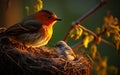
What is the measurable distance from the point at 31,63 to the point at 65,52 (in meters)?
0.81

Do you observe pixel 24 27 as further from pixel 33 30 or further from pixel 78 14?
pixel 78 14

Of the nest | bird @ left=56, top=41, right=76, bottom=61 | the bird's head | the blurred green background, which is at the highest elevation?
the blurred green background

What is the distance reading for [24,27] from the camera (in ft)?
40.9

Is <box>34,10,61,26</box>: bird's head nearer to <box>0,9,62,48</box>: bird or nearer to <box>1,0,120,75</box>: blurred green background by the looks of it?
<box>0,9,62,48</box>: bird

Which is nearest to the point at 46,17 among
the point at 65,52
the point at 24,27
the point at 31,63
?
the point at 24,27

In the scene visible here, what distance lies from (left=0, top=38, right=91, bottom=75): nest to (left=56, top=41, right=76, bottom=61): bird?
97 millimetres

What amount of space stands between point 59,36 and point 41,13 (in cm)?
361

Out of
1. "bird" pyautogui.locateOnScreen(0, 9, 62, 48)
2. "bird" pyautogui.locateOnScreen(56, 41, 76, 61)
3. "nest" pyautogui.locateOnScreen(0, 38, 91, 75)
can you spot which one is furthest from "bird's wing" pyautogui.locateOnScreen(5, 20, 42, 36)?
"bird" pyautogui.locateOnScreen(56, 41, 76, 61)

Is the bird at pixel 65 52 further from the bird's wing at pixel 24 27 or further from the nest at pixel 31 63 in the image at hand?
the bird's wing at pixel 24 27

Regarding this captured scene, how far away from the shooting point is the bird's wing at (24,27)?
12219mm

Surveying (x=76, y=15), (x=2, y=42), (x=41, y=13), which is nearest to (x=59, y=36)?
(x=76, y=15)

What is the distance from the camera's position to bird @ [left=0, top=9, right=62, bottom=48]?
40.2 ft

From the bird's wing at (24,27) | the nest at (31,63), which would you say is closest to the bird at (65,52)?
the nest at (31,63)

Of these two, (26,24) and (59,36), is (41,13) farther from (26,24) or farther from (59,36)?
(59,36)
